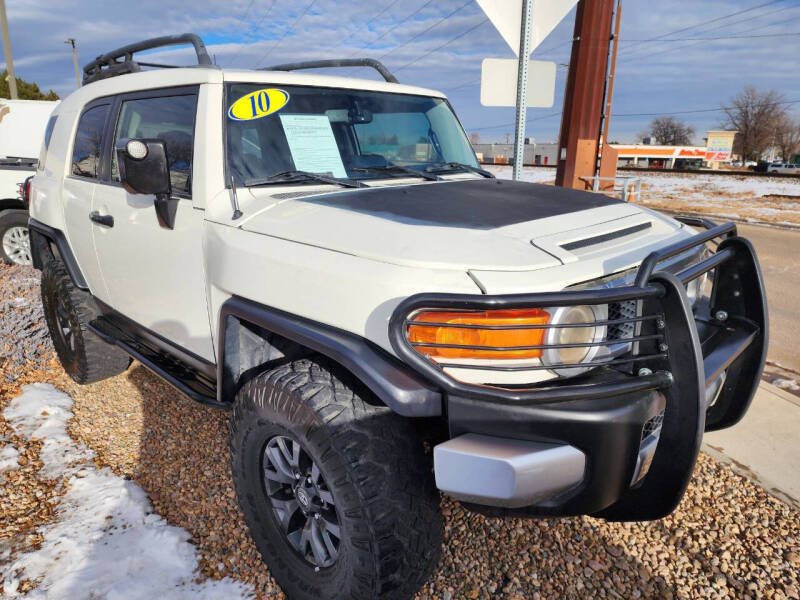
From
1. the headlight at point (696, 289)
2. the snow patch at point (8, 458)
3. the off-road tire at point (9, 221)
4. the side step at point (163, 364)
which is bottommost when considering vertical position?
the snow patch at point (8, 458)

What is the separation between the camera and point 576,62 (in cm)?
1894

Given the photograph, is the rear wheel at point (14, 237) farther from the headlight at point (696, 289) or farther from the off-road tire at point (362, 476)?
the headlight at point (696, 289)

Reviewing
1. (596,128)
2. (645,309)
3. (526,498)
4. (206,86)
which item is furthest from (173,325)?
(596,128)

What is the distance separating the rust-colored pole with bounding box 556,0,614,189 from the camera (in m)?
18.3

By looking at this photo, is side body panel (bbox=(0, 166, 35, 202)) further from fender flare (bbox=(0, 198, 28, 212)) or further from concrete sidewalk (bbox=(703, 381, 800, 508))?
concrete sidewalk (bbox=(703, 381, 800, 508))

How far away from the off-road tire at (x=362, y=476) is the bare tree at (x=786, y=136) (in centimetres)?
8439

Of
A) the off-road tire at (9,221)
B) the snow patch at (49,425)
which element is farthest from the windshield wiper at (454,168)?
the off-road tire at (9,221)

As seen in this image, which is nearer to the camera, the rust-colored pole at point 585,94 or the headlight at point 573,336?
the headlight at point 573,336

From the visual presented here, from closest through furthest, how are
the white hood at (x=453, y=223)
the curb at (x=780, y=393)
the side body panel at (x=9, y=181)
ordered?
the white hood at (x=453, y=223)
the curb at (x=780, y=393)
the side body panel at (x=9, y=181)

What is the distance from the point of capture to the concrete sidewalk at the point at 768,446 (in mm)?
2900

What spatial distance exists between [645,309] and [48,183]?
414cm

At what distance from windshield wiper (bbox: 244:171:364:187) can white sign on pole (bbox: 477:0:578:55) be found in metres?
1.95

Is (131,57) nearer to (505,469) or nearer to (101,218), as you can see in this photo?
→ (101,218)

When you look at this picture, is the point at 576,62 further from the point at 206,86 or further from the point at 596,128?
the point at 206,86
